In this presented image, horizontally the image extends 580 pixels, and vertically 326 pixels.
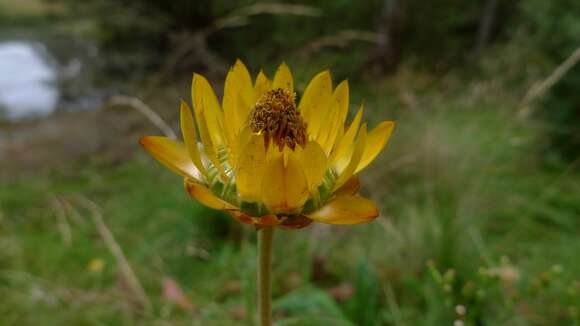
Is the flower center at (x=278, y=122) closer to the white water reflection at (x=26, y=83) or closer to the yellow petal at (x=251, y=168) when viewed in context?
the yellow petal at (x=251, y=168)

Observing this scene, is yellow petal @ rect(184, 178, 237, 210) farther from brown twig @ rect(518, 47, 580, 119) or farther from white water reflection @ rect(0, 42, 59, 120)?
white water reflection @ rect(0, 42, 59, 120)

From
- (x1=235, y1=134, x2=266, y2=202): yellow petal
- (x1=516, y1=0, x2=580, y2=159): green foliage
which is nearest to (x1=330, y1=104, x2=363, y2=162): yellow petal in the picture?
(x1=235, y1=134, x2=266, y2=202): yellow petal

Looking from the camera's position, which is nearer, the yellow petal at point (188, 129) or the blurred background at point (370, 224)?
the yellow petal at point (188, 129)

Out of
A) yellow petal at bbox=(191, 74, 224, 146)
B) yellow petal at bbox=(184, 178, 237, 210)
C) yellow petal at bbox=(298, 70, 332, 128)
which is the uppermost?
yellow petal at bbox=(298, 70, 332, 128)

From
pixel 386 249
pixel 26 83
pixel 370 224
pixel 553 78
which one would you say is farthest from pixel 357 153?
pixel 26 83

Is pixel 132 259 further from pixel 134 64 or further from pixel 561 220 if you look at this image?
pixel 134 64

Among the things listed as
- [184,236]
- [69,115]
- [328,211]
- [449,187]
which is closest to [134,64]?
[69,115]

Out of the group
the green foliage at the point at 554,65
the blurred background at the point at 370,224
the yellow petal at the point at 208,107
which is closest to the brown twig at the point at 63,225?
the blurred background at the point at 370,224

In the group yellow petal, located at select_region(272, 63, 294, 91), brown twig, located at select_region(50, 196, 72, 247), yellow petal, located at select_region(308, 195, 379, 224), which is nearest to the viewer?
yellow petal, located at select_region(308, 195, 379, 224)

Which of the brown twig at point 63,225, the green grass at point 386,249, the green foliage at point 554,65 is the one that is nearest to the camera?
the green grass at point 386,249
